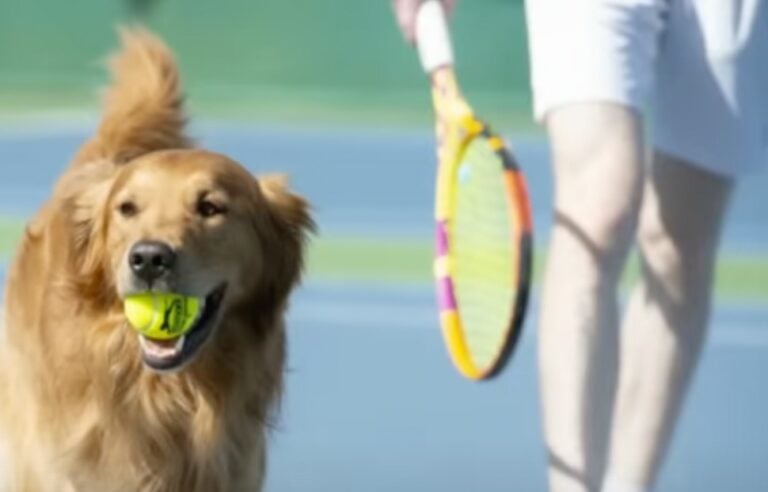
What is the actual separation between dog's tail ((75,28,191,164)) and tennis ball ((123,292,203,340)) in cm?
64

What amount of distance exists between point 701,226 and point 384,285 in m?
3.79

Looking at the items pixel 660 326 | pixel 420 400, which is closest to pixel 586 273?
pixel 660 326

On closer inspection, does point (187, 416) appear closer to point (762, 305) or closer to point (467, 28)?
point (762, 305)

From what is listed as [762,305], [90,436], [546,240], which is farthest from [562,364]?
[546,240]

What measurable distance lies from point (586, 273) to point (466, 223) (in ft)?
1.36

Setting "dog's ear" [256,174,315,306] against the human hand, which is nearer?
the human hand

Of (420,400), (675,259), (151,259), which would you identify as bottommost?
(420,400)

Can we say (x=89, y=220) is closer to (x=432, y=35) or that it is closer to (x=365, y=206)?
(x=432, y=35)

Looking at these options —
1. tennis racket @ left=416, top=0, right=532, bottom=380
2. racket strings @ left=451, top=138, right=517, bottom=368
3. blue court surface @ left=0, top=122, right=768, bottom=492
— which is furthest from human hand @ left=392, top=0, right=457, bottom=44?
blue court surface @ left=0, top=122, right=768, bottom=492

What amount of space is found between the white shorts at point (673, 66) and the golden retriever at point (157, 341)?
0.67 m

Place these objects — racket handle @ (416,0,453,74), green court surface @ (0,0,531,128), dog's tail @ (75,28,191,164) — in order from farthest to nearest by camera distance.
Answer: green court surface @ (0,0,531,128) < dog's tail @ (75,28,191,164) < racket handle @ (416,0,453,74)

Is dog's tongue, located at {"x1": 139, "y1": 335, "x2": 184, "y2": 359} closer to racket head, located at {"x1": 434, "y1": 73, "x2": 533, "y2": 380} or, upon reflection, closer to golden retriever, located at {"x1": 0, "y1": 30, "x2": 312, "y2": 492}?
golden retriever, located at {"x1": 0, "y1": 30, "x2": 312, "y2": 492}

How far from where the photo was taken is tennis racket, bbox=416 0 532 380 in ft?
17.0

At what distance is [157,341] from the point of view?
524cm
